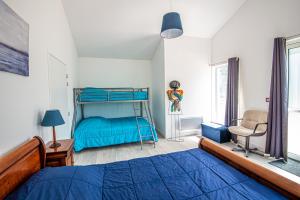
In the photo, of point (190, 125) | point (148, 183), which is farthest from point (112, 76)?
point (148, 183)

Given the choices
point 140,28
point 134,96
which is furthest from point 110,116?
point 140,28

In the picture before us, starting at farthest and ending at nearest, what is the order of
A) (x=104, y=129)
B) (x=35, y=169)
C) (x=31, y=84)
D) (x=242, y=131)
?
1. (x=104, y=129)
2. (x=242, y=131)
3. (x=31, y=84)
4. (x=35, y=169)

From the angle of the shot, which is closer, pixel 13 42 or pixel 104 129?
pixel 13 42

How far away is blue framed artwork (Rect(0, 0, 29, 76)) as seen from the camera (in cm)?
126

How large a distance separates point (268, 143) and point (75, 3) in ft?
15.1

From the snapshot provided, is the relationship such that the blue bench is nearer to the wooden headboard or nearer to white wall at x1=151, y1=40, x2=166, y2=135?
white wall at x1=151, y1=40, x2=166, y2=135

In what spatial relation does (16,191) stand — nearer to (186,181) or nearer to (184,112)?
(186,181)

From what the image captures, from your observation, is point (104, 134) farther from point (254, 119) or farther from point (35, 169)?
point (254, 119)

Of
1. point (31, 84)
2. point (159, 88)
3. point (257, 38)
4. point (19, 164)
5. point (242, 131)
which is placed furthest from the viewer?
point (159, 88)

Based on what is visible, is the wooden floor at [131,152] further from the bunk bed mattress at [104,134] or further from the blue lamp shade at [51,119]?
the blue lamp shade at [51,119]

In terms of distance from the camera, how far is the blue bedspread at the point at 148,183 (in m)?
1.07

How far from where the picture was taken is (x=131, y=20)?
3527 mm

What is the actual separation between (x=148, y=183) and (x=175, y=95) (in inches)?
120

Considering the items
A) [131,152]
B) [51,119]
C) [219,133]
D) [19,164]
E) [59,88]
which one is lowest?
[131,152]
